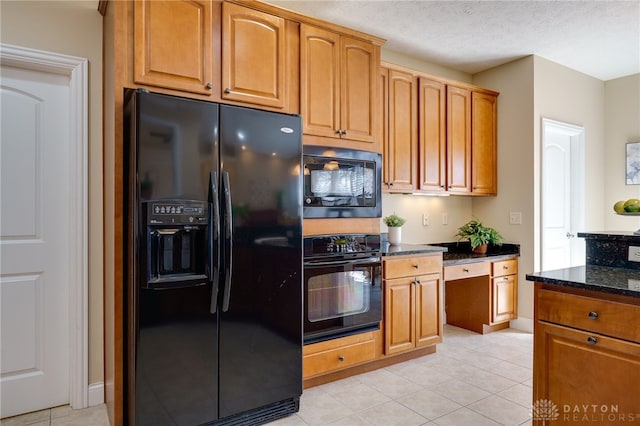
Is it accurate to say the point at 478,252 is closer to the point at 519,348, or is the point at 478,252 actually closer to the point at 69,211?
the point at 519,348

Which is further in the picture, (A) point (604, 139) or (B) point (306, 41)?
(A) point (604, 139)

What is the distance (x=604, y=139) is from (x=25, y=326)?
5.90 m

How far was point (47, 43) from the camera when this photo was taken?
2.27m

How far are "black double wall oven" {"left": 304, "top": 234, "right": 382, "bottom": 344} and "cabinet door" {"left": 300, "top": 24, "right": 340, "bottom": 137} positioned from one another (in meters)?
0.78

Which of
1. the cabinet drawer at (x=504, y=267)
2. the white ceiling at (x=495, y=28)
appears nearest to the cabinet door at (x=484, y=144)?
the white ceiling at (x=495, y=28)

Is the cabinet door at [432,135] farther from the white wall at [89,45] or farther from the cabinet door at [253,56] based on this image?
the white wall at [89,45]

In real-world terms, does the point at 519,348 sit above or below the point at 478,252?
below

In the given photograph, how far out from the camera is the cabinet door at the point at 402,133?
3.34 m

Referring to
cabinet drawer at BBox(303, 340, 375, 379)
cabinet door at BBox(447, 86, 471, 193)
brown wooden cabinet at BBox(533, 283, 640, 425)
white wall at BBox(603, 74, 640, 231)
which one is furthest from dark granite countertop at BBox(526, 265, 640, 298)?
white wall at BBox(603, 74, 640, 231)

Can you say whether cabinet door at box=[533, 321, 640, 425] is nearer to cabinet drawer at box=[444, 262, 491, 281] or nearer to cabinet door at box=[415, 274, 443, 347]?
cabinet door at box=[415, 274, 443, 347]

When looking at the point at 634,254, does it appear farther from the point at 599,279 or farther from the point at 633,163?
the point at 633,163

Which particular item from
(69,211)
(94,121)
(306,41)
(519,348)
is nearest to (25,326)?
(69,211)

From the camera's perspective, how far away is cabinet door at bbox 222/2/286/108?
2244 mm

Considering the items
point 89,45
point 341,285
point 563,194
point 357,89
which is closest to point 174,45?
point 89,45
